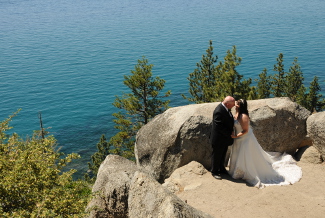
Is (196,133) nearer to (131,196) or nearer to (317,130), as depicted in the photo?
(317,130)

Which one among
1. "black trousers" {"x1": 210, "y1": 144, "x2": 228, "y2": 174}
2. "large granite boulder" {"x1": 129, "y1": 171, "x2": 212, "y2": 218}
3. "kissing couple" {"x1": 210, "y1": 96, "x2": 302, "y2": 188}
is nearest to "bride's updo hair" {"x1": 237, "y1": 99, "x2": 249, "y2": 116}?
"kissing couple" {"x1": 210, "y1": 96, "x2": 302, "y2": 188}

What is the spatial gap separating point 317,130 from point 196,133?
4.70 meters

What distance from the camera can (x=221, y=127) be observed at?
40.4 feet

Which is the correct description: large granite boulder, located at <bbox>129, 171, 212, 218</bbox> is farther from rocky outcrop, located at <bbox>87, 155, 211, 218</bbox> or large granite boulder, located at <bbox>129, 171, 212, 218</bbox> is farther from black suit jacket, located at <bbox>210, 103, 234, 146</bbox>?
black suit jacket, located at <bbox>210, 103, 234, 146</bbox>

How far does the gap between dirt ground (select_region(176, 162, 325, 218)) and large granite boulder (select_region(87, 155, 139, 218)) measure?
2163 mm

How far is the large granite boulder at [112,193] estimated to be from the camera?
437 inches

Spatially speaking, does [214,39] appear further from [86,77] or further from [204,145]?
[204,145]

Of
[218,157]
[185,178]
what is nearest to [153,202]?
[185,178]

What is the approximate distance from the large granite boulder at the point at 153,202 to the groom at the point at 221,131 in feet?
13.3

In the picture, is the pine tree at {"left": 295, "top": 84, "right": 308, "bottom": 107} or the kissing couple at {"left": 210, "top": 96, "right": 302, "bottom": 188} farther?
the pine tree at {"left": 295, "top": 84, "right": 308, "bottom": 107}

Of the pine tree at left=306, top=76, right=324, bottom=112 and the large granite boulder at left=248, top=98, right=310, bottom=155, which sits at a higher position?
the large granite boulder at left=248, top=98, right=310, bottom=155

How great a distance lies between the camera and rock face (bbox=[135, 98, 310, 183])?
13.7m

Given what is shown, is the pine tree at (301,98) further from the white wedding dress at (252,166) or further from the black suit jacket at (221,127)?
the black suit jacket at (221,127)

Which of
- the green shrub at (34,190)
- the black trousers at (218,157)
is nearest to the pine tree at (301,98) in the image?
the black trousers at (218,157)
